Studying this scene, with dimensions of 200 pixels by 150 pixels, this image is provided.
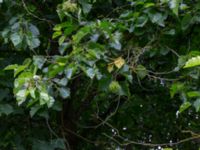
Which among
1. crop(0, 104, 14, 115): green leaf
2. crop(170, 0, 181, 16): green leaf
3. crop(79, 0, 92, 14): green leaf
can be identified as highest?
crop(170, 0, 181, 16): green leaf

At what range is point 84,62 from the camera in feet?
6.07

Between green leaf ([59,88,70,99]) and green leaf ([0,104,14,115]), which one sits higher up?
green leaf ([59,88,70,99])

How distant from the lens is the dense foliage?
6.24ft

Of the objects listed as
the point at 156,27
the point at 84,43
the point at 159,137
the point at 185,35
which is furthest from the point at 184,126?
the point at 84,43

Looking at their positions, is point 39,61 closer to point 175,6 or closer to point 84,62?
point 84,62

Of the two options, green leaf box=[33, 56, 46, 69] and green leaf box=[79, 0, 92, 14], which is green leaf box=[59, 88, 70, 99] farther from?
green leaf box=[79, 0, 92, 14]

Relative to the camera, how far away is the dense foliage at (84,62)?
6.24ft

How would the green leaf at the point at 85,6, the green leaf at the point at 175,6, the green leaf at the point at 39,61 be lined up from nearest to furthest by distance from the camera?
the green leaf at the point at 175,6 < the green leaf at the point at 39,61 < the green leaf at the point at 85,6

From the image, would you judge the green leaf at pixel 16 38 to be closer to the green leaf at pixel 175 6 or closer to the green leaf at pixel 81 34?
the green leaf at pixel 81 34

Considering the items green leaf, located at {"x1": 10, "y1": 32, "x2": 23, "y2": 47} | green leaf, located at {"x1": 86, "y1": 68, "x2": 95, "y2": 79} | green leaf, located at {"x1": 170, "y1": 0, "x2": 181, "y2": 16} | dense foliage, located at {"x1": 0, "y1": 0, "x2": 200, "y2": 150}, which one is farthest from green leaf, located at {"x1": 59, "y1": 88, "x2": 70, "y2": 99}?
green leaf, located at {"x1": 170, "y1": 0, "x2": 181, "y2": 16}

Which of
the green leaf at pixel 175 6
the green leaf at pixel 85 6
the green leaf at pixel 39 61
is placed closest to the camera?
the green leaf at pixel 175 6

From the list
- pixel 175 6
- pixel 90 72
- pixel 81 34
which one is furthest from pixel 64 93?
pixel 175 6

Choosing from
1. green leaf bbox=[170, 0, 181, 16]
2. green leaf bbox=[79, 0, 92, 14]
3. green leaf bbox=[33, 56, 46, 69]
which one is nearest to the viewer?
green leaf bbox=[170, 0, 181, 16]

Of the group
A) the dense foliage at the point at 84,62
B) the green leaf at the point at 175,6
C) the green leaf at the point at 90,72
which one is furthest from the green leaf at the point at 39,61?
the green leaf at the point at 175,6
